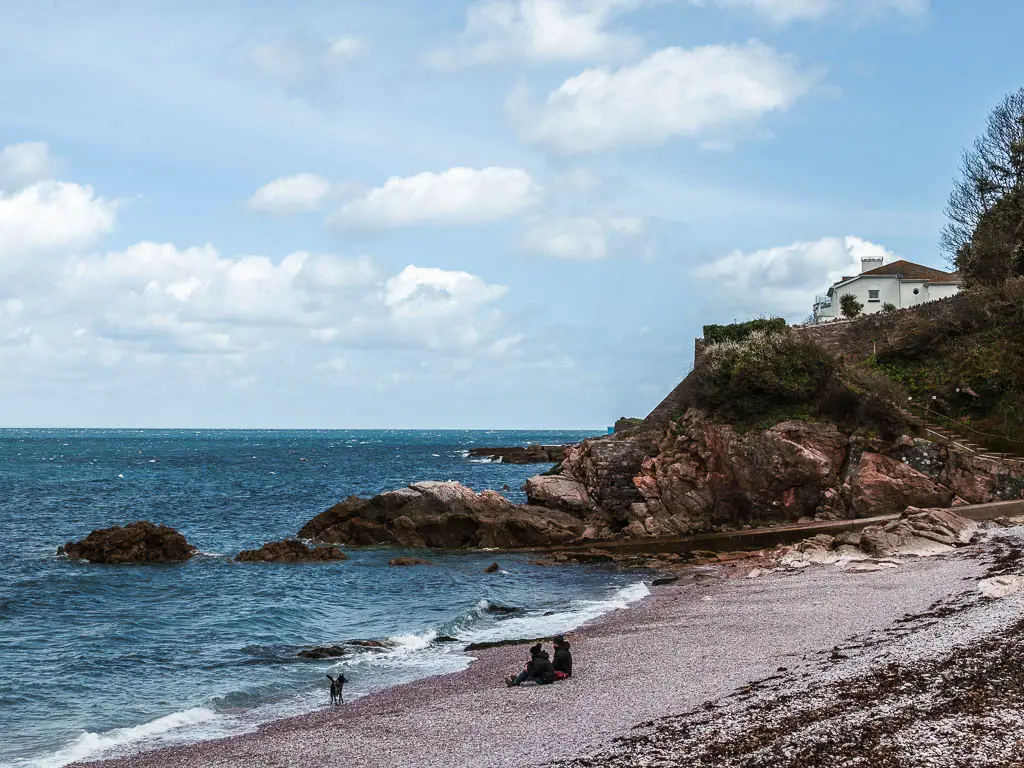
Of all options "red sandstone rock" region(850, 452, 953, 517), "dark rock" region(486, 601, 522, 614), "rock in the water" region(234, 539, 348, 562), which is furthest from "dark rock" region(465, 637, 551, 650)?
"red sandstone rock" region(850, 452, 953, 517)

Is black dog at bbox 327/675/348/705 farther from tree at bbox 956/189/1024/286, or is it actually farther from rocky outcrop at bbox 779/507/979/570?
tree at bbox 956/189/1024/286

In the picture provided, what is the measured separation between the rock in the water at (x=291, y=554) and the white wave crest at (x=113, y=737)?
1914 cm

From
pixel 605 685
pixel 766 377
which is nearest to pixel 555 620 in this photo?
pixel 605 685

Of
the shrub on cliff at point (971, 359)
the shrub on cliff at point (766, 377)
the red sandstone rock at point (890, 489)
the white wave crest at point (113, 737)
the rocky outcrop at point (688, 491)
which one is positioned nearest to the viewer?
the white wave crest at point (113, 737)

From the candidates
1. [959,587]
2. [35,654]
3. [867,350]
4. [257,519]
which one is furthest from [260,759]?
[257,519]

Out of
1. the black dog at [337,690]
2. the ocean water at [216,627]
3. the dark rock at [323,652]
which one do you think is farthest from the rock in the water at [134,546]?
the black dog at [337,690]

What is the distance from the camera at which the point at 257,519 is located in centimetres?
5319

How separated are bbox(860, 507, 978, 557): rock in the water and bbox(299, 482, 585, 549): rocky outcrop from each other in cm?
1346

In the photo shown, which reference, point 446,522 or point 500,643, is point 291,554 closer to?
point 446,522

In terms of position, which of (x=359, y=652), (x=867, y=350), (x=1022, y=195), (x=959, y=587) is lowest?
(x=359, y=652)

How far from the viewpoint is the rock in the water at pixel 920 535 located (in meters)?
26.3

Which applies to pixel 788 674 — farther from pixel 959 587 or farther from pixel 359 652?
pixel 359 652

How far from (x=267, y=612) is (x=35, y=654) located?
6420mm

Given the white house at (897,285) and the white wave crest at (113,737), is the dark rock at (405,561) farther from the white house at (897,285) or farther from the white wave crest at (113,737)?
the white house at (897,285)
